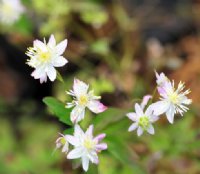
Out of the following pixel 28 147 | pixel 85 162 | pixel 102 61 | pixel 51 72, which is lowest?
pixel 85 162

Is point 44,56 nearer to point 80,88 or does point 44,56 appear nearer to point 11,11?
point 80,88

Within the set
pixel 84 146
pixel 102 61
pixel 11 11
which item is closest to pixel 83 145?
pixel 84 146

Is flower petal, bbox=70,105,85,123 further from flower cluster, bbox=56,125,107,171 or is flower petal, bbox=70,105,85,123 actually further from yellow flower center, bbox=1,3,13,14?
yellow flower center, bbox=1,3,13,14

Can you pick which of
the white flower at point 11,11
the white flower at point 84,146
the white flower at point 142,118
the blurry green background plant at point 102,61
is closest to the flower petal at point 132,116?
the white flower at point 142,118

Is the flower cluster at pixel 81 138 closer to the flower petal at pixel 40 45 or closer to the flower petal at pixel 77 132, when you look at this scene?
the flower petal at pixel 77 132

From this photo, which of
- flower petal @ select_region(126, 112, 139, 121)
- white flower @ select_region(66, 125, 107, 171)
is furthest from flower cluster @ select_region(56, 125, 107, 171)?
flower petal @ select_region(126, 112, 139, 121)

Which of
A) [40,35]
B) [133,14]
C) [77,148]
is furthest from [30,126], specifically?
[77,148]

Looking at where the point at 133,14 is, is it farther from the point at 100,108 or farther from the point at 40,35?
the point at 100,108
